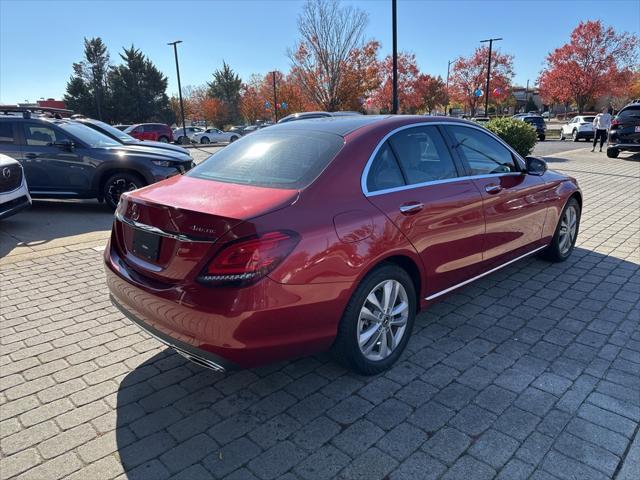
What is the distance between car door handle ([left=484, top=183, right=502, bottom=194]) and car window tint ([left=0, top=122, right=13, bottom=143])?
27.3ft

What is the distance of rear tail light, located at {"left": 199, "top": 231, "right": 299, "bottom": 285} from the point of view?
2.35 m

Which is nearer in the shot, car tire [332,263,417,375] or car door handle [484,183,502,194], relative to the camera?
car tire [332,263,417,375]

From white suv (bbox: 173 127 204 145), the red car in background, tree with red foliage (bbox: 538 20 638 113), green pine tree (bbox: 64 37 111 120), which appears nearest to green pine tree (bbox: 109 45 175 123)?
green pine tree (bbox: 64 37 111 120)

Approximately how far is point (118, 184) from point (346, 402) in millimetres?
6920

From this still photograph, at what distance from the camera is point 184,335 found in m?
2.53

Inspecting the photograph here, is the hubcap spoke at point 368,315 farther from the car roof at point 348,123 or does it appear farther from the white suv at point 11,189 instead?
the white suv at point 11,189

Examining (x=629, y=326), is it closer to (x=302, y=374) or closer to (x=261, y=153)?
(x=302, y=374)

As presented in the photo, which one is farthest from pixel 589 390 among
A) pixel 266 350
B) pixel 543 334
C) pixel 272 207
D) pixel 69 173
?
pixel 69 173

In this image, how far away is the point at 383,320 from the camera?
3.03 meters

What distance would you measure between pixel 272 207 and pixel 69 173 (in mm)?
Answer: 7173

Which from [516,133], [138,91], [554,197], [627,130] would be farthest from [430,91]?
[554,197]

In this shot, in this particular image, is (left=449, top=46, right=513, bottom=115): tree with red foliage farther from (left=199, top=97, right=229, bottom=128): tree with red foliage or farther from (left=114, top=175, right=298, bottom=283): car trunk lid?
(left=114, top=175, right=298, bottom=283): car trunk lid

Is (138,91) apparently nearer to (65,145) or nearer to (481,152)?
(65,145)

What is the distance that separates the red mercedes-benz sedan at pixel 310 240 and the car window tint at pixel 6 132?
6.71 meters
